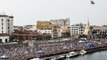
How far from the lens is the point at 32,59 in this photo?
78.2ft

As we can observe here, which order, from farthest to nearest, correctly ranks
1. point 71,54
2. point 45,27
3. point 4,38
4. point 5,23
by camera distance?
point 45,27 → point 5,23 → point 4,38 → point 71,54

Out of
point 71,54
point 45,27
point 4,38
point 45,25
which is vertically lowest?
point 71,54

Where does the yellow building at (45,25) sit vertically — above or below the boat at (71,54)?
above

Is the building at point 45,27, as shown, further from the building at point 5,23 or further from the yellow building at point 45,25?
the building at point 5,23

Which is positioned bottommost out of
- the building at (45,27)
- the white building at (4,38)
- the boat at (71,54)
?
the boat at (71,54)

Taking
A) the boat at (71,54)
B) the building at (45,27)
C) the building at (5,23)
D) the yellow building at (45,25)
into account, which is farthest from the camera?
the yellow building at (45,25)

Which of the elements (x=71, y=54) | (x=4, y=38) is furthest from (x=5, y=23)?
(x=71, y=54)

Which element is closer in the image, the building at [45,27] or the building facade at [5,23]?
the building facade at [5,23]

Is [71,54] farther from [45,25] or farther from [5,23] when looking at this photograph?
[45,25]

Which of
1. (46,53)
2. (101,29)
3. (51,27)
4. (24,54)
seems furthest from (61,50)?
(101,29)

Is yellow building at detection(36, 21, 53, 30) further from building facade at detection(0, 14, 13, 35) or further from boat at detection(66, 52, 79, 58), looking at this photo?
boat at detection(66, 52, 79, 58)

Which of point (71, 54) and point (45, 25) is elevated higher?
point (45, 25)

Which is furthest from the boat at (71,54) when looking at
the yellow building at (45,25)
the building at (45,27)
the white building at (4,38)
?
the yellow building at (45,25)

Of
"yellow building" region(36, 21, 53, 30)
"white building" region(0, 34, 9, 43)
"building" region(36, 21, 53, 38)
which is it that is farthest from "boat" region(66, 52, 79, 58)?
"yellow building" region(36, 21, 53, 30)
